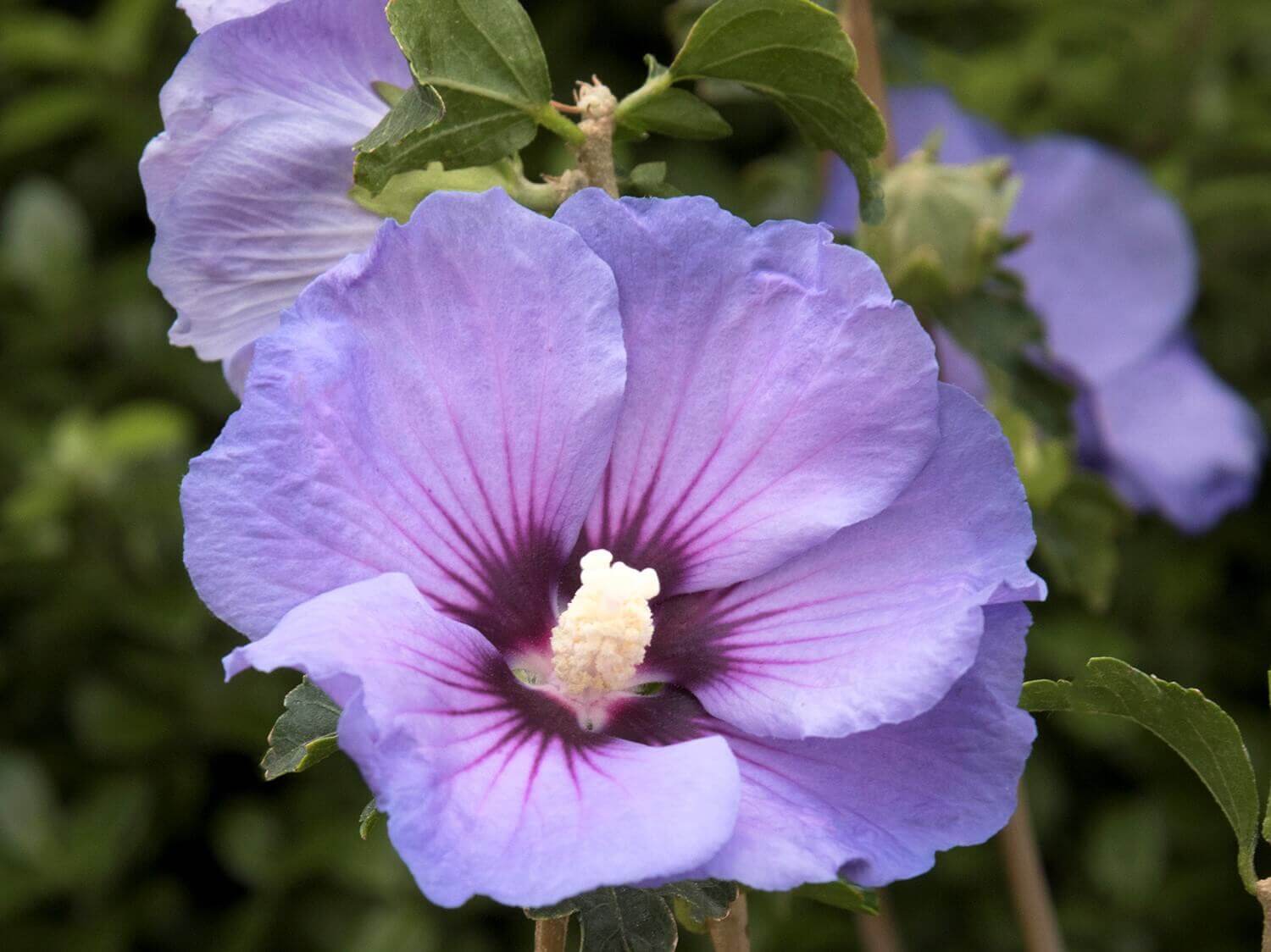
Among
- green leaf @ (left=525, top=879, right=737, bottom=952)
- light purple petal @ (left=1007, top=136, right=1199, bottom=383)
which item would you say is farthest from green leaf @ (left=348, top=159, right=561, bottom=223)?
light purple petal @ (left=1007, top=136, right=1199, bottom=383)

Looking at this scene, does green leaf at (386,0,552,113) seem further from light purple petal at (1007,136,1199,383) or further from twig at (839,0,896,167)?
light purple petal at (1007,136,1199,383)

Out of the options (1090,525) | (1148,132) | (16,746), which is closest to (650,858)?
(1090,525)

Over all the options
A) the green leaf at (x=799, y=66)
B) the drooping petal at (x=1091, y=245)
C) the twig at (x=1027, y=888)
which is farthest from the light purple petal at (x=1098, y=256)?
the green leaf at (x=799, y=66)

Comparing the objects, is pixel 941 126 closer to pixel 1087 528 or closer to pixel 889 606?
pixel 1087 528

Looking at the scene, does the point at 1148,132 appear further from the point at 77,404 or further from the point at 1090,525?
the point at 77,404

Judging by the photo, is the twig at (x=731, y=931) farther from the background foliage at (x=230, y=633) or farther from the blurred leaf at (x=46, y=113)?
the blurred leaf at (x=46, y=113)
